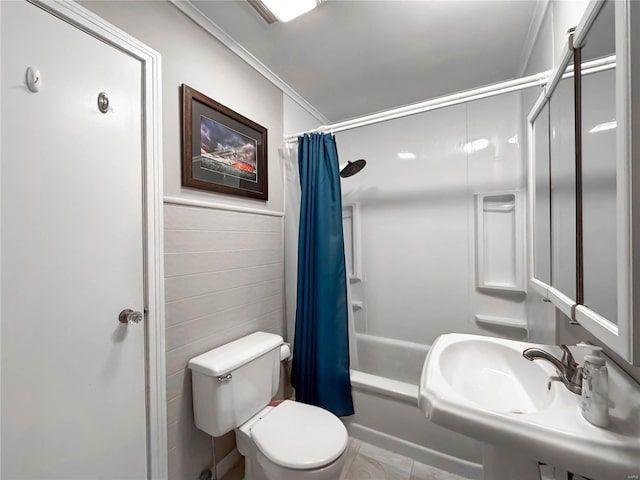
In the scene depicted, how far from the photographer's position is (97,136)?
0.99 meters

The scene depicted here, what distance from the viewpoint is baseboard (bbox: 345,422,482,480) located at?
1.52 m

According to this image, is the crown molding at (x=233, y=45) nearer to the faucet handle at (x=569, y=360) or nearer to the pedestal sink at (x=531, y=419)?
the pedestal sink at (x=531, y=419)

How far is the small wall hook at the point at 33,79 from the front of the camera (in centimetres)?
83

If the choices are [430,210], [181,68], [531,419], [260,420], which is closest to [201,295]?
[260,420]

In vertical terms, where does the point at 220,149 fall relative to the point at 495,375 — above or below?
above

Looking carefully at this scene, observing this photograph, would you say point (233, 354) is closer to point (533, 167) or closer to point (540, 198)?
point (540, 198)

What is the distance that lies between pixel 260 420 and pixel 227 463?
0.42 metres

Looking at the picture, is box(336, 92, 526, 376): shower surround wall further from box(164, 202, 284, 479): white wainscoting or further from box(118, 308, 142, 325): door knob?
box(118, 308, 142, 325): door knob

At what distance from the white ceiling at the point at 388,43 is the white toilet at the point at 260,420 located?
172cm

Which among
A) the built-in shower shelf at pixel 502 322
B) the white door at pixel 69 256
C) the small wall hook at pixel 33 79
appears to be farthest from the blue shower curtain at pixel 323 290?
the small wall hook at pixel 33 79

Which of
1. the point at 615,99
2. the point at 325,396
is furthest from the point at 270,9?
the point at 325,396

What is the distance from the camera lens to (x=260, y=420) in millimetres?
1363

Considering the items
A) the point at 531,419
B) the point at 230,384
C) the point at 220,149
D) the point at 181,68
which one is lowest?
the point at 230,384

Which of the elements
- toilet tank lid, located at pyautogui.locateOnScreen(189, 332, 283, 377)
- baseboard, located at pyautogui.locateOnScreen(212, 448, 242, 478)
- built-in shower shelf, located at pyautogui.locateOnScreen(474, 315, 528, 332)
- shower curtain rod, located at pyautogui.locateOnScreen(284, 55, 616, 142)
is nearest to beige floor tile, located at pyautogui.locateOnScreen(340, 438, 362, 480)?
baseboard, located at pyautogui.locateOnScreen(212, 448, 242, 478)
